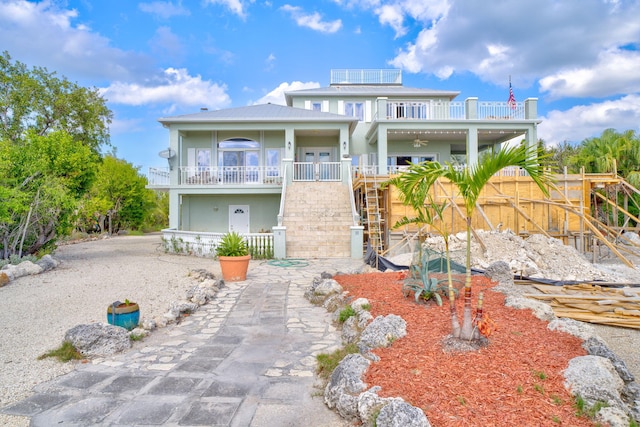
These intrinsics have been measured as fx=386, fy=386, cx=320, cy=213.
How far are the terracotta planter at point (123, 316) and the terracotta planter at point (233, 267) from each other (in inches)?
143

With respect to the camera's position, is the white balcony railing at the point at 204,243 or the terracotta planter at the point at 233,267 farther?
the white balcony railing at the point at 204,243

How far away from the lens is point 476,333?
155 inches

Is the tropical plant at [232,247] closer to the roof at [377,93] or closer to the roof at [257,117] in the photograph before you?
the roof at [257,117]

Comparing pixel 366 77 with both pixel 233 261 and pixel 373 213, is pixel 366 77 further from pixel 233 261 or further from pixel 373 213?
pixel 233 261

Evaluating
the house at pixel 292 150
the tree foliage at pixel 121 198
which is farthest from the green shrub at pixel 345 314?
the tree foliage at pixel 121 198

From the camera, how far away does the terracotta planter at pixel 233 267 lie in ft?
29.9

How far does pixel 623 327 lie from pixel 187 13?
16.1 metres

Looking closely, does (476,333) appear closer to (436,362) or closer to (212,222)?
(436,362)

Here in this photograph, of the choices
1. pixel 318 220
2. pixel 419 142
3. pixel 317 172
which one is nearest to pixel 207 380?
pixel 318 220

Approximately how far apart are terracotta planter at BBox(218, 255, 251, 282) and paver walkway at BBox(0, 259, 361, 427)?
266cm

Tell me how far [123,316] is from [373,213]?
10.8m

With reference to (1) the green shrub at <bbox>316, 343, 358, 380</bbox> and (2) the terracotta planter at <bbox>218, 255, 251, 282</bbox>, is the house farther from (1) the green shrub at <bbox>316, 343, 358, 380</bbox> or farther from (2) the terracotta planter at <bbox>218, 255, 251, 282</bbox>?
(1) the green shrub at <bbox>316, 343, 358, 380</bbox>

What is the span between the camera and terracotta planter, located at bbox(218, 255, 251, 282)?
29.9ft

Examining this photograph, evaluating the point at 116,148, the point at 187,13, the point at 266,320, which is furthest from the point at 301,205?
the point at 116,148
